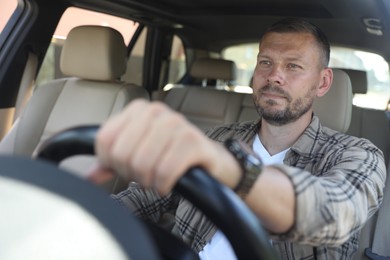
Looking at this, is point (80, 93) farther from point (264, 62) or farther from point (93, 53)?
point (264, 62)

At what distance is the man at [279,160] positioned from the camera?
578mm

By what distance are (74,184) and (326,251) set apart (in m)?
0.95

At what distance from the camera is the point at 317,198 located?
0.81 metres

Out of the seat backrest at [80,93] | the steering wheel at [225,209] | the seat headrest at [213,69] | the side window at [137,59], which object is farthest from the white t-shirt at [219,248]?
the side window at [137,59]

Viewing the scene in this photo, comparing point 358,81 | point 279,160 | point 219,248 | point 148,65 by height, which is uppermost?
point 358,81

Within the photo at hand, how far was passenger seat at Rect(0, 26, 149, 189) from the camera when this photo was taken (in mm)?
2191

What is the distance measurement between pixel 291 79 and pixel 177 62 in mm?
2715

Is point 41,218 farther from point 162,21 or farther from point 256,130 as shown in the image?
point 162,21

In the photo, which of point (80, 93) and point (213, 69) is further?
point (213, 69)

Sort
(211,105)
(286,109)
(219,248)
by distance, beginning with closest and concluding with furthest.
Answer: (219,248), (286,109), (211,105)

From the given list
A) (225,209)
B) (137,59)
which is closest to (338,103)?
(225,209)

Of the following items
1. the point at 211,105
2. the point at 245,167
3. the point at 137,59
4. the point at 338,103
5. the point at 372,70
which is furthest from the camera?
the point at 137,59

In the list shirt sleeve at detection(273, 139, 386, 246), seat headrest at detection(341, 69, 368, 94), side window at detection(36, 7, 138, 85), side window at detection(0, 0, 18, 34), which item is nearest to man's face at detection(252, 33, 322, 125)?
shirt sleeve at detection(273, 139, 386, 246)

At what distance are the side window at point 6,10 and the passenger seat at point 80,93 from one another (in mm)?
342
